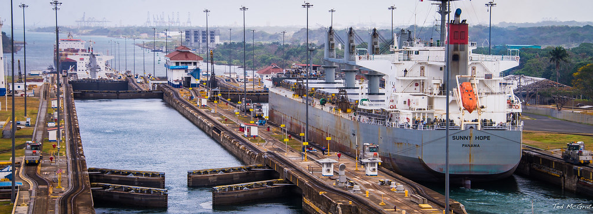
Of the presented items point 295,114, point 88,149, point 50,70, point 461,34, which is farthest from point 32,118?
point 50,70

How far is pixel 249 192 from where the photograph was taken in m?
47.1

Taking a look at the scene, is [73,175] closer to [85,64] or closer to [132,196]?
[132,196]

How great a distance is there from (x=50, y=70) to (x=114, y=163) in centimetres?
13241

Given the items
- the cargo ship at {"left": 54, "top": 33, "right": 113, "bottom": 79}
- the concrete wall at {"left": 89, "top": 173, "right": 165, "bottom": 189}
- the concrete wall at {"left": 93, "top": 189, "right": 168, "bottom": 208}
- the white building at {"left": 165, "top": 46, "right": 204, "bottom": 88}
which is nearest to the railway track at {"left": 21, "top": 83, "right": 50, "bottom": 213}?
the concrete wall at {"left": 89, "top": 173, "right": 165, "bottom": 189}

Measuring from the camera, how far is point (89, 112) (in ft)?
357

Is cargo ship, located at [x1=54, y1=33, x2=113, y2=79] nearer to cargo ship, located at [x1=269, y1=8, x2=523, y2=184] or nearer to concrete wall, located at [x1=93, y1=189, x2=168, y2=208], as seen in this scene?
cargo ship, located at [x1=269, y1=8, x2=523, y2=184]

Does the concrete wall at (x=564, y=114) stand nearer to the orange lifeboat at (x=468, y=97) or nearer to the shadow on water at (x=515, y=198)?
the shadow on water at (x=515, y=198)

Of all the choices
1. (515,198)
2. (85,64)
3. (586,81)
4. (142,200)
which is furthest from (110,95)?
(515,198)

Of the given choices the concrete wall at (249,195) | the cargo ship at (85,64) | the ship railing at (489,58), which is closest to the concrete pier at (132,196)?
the concrete wall at (249,195)

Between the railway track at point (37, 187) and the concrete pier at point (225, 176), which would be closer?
the railway track at point (37, 187)

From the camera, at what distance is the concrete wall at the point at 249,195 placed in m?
46.1

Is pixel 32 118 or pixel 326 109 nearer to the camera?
pixel 326 109

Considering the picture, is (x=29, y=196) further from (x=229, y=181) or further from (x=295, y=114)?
(x=295, y=114)

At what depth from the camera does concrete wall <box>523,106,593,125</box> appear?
3063 inches
